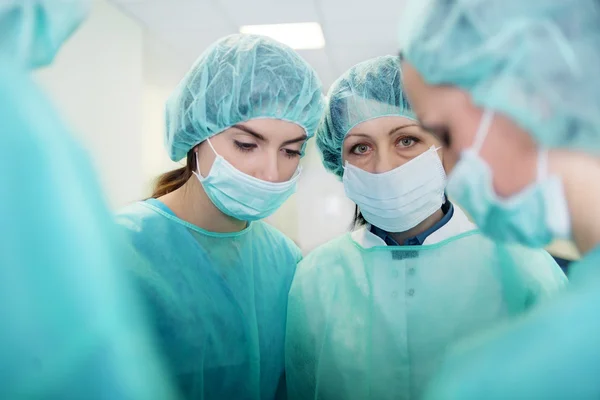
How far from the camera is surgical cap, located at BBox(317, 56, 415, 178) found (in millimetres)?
1117

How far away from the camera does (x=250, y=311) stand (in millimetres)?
1130

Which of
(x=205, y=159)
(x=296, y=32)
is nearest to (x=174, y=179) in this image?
(x=205, y=159)

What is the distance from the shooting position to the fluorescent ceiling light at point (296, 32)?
296 centimetres

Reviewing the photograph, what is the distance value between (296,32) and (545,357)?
9.89 feet

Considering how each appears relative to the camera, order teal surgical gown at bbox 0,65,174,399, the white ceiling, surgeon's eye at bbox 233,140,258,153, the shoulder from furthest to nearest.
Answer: the white ceiling, surgeon's eye at bbox 233,140,258,153, the shoulder, teal surgical gown at bbox 0,65,174,399

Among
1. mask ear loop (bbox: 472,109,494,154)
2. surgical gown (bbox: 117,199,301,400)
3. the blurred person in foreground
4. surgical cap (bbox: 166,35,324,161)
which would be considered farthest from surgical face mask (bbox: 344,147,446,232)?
the blurred person in foreground

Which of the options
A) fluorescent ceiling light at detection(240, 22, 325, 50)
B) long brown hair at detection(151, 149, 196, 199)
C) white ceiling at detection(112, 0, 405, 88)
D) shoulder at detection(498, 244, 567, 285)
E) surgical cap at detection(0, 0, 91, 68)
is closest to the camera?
surgical cap at detection(0, 0, 91, 68)

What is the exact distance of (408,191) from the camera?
108 cm

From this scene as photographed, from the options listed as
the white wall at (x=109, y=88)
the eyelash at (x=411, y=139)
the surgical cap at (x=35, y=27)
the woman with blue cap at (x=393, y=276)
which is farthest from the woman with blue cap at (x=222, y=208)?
the white wall at (x=109, y=88)

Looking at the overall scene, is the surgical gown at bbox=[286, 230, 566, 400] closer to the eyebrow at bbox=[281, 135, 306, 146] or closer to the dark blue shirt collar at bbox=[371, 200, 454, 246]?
the dark blue shirt collar at bbox=[371, 200, 454, 246]

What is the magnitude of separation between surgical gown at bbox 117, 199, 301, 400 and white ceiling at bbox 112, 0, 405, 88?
1959 millimetres

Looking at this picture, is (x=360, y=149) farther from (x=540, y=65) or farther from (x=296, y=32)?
(x=296, y=32)

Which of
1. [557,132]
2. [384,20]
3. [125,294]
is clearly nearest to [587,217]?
[557,132]

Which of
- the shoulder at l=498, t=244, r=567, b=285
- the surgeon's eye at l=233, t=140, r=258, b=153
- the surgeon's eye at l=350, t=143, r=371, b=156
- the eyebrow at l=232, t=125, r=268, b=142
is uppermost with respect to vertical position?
the eyebrow at l=232, t=125, r=268, b=142
